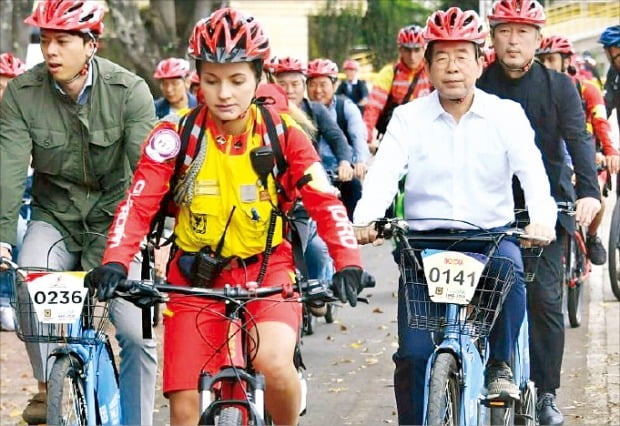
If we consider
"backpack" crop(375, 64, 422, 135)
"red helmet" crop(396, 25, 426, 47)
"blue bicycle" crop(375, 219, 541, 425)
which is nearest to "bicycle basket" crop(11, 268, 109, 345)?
"blue bicycle" crop(375, 219, 541, 425)

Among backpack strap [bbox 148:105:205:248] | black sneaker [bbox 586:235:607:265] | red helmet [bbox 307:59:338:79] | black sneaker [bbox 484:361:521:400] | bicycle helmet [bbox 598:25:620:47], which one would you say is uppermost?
backpack strap [bbox 148:105:205:248]

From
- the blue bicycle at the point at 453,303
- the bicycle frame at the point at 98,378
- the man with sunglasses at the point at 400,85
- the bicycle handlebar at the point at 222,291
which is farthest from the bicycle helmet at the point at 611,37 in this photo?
the bicycle handlebar at the point at 222,291

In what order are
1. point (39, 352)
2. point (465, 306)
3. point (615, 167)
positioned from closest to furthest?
point (465, 306), point (39, 352), point (615, 167)

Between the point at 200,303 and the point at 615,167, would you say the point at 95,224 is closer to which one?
the point at 200,303

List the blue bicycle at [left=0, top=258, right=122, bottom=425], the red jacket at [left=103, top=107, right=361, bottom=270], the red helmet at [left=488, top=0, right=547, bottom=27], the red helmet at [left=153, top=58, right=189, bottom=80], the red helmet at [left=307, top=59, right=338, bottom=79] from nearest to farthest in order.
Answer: the red jacket at [left=103, top=107, right=361, bottom=270], the blue bicycle at [left=0, top=258, right=122, bottom=425], the red helmet at [left=488, top=0, right=547, bottom=27], the red helmet at [left=153, top=58, right=189, bottom=80], the red helmet at [left=307, top=59, right=338, bottom=79]

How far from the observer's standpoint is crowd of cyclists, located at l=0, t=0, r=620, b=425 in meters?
5.69

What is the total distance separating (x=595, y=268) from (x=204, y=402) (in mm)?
11303

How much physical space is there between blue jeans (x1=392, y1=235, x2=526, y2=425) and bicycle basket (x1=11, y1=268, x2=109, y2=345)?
1256mm

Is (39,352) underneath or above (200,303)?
underneath

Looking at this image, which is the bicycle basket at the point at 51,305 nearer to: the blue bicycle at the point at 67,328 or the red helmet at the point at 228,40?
the blue bicycle at the point at 67,328

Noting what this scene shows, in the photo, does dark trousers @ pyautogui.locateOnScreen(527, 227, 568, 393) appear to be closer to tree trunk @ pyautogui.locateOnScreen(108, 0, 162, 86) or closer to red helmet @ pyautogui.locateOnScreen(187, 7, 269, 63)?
red helmet @ pyautogui.locateOnScreen(187, 7, 269, 63)

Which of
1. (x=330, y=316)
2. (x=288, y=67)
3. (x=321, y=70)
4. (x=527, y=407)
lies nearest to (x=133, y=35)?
(x=321, y=70)

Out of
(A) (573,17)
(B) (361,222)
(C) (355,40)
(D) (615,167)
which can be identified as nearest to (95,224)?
(B) (361,222)

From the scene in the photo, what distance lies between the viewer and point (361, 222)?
6219mm
